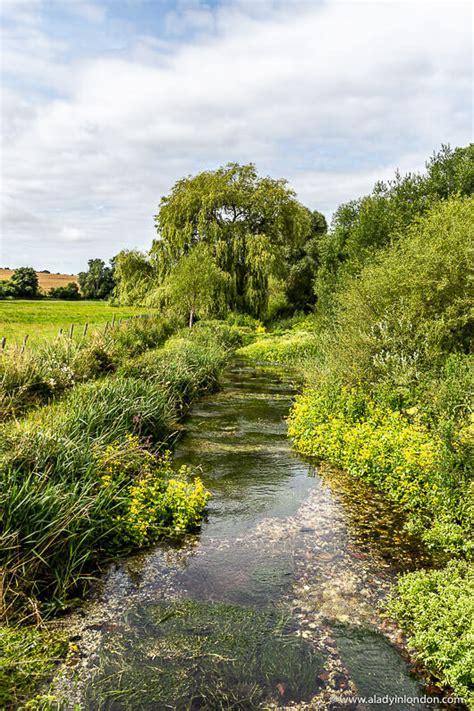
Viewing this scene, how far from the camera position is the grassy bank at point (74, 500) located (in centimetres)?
543

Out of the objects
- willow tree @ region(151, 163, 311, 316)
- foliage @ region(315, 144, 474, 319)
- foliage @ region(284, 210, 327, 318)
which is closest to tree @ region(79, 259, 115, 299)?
foliage @ region(284, 210, 327, 318)

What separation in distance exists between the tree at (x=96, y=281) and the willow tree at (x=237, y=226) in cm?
4373

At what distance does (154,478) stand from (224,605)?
2.75 meters

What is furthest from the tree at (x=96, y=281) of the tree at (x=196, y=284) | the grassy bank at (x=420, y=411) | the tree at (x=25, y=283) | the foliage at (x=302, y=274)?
the grassy bank at (x=420, y=411)

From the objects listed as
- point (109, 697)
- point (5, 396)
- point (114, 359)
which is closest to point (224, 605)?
point (109, 697)

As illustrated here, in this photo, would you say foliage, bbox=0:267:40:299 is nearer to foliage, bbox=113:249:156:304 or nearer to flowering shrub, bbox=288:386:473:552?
foliage, bbox=113:249:156:304

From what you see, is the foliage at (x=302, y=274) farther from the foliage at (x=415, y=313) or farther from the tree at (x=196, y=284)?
the foliage at (x=415, y=313)

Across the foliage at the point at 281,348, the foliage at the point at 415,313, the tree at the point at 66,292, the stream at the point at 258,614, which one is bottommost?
the stream at the point at 258,614

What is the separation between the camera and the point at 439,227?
46.5ft

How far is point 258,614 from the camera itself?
5.60m

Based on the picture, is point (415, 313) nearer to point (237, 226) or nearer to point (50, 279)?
point (237, 226)

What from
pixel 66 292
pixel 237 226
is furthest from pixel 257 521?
pixel 66 292

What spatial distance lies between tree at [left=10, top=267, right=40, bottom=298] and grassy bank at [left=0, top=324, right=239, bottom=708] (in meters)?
55.3

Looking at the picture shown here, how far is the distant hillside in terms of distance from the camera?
68.4 metres
